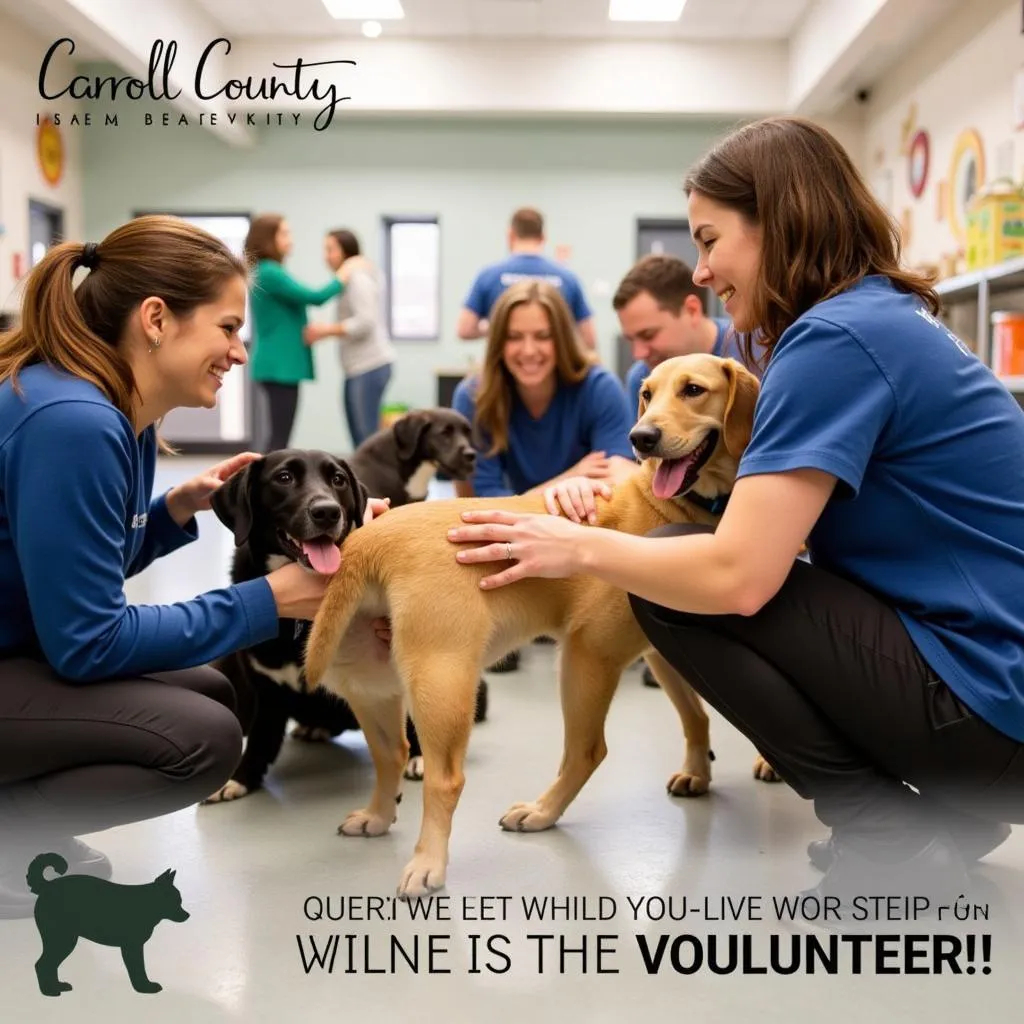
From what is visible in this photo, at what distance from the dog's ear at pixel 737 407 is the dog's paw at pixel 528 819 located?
0.81m

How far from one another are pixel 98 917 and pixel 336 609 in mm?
600

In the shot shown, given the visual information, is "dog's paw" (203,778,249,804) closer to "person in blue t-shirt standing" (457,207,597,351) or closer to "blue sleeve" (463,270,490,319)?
"person in blue t-shirt standing" (457,207,597,351)

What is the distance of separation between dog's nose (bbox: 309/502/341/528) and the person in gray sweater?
5.73m

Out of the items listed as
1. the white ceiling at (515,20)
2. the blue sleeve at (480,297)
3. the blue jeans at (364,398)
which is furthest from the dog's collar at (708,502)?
the white ceiling at (515,20)

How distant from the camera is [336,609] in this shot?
1812mm

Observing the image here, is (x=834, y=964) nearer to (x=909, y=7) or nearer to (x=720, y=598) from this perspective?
(x=720, y=598)

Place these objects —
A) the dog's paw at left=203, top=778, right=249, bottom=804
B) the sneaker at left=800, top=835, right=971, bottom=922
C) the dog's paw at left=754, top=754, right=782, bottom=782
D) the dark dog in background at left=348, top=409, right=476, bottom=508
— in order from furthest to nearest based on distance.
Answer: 1. the dark dog in background at left=348, top=409, right=476, bottom=508
2. the dog's paw at left=754, top=754, right=782, bottom=782
3. the dog's paw at left=203, top=778, right=249, bottom=804
4. the sneaker at left=800, top=835, right=971, bottom=922

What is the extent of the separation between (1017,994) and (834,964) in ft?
0.79

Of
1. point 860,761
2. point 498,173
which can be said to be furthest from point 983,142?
point 860,761

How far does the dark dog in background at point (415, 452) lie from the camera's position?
4133 millimetres

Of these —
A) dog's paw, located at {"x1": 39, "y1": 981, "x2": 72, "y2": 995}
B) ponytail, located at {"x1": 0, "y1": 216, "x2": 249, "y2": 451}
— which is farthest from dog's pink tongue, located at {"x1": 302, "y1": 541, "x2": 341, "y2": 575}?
dog's paw, located at {"x1": 39, "y1": 981, "x2": 72, "y2": 995}

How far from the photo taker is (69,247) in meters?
1.70

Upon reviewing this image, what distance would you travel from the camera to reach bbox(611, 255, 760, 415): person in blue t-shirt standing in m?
3.23

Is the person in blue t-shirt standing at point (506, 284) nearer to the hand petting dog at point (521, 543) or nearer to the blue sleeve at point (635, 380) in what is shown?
the blue sleeve at point (635, 380)
